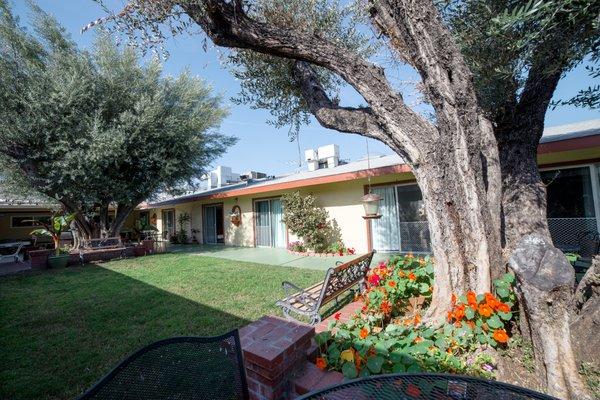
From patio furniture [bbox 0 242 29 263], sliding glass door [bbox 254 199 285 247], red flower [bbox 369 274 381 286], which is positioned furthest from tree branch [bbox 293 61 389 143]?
patio furniture [bbox 0 242 29 263]

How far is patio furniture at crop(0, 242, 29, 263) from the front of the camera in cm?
1243

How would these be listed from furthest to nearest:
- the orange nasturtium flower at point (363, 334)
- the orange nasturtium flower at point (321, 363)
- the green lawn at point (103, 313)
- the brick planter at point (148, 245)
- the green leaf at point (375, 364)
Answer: the brick planter at point (148, 245) → the green lawn at point (103, 313) → the orange nasturtium flower at point (363, 334) → the orange nasturtium flower at point (321, 363) → the green leaf at point (375, 364)

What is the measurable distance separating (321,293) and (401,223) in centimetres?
650

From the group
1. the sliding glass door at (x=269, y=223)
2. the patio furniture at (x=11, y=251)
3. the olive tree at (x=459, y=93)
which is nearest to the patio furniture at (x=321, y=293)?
the olive tree at (x=459, y=93)

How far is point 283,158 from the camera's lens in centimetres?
1498

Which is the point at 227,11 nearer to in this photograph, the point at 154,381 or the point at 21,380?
the point at 154,381

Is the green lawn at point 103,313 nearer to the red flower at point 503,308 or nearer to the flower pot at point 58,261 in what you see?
the flower pot at point 58,261

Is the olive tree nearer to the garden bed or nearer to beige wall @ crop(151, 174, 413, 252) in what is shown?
the garden bed

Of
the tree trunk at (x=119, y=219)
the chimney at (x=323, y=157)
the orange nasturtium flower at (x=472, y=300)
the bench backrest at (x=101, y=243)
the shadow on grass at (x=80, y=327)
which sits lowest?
the shadow on grass at (x=80, y=327)

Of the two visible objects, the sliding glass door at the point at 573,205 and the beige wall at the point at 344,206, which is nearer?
the sliding glass door at the point at 573,205

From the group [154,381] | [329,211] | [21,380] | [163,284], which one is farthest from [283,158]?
[154,381]

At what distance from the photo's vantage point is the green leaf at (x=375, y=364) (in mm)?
2049

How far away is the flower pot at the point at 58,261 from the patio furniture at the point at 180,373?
1172 cm

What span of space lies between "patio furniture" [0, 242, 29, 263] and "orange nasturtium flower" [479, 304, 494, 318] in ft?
54.0
